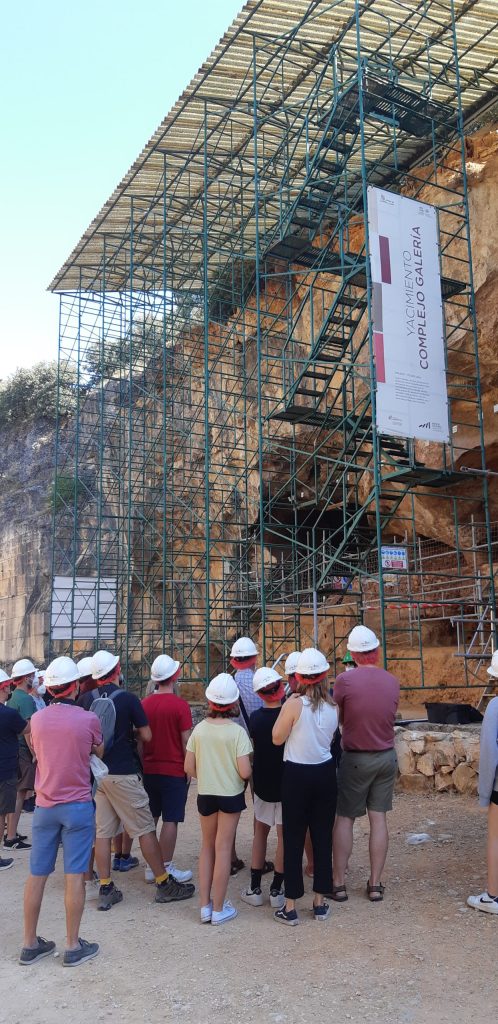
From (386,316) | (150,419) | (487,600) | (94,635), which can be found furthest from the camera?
Result: (150,419)

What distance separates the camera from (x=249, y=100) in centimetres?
1520

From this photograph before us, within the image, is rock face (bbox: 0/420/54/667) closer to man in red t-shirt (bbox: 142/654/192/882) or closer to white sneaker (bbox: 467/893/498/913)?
man in red t-shirt (bbox: 142/654/192/882)

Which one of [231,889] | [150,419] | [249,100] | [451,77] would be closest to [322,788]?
[231,889]

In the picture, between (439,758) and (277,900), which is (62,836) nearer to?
(277,900)

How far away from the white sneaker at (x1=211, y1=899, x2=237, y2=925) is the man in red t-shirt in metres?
0.76

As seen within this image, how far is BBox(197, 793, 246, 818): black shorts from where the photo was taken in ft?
15.9

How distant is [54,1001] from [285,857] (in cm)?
140

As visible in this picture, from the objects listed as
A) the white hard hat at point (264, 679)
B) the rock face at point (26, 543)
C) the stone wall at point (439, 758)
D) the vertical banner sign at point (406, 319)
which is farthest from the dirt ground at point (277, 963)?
the rock face at point (26, 543)

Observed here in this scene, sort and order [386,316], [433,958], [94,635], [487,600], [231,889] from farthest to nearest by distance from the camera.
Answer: [94,635], [487,600], [386,316], [231,889], [433,958]

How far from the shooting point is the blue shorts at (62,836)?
4402 mm

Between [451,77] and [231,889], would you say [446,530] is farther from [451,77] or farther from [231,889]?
[231,889]

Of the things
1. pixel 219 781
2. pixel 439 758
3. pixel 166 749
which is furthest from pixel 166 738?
pixel 439 758

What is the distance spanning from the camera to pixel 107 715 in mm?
5270

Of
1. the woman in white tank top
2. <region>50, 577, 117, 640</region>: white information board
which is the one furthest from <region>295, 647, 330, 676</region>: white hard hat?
<region>50, 577, 117, 640</region>: white information board
